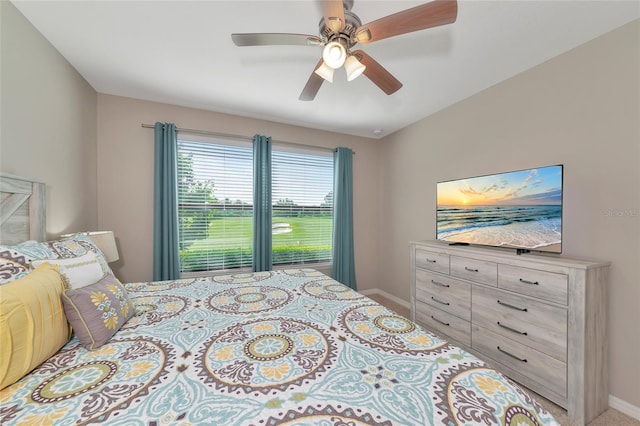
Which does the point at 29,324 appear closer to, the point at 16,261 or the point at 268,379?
the point at 16,261

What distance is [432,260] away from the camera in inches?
101

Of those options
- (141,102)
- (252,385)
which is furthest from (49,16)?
(252,385)

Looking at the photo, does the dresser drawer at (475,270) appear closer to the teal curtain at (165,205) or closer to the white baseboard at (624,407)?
the white baseboard at (624,407)

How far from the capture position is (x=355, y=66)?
1472mm

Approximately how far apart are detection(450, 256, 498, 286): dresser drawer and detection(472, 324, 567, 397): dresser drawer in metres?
0.42

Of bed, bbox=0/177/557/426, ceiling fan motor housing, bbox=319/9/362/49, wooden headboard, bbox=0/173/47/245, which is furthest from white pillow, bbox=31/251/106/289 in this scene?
ceiling fan motor housing, bbox=319/9/362/49

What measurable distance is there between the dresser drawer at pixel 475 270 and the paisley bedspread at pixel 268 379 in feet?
3.89

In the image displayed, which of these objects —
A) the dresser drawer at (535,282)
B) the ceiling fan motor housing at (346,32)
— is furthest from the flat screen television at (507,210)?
the ceiling fan motor housing at (346,32)

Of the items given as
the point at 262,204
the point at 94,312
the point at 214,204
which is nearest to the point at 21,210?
the point at 94,312

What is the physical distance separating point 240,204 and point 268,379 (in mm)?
2599

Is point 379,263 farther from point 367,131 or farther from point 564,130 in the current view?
point 564,130

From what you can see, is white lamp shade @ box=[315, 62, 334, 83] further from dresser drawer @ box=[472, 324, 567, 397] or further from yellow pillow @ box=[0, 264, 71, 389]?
dresser drawer @ box=[472, 324, 567, 397]

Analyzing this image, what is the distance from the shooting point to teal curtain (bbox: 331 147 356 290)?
3688 mm

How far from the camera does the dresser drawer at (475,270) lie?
200cm
